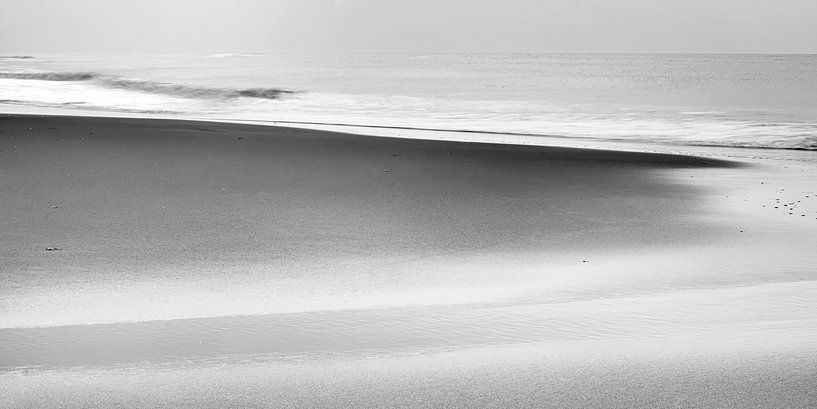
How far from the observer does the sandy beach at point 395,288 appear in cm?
343

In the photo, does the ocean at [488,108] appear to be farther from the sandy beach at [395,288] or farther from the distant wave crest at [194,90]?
the sandy beach at [395,288]

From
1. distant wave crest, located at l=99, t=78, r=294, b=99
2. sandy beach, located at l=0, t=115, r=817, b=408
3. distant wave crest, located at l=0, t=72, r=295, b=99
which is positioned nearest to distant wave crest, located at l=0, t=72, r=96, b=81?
distant wave crest, located at l=0, t=72, r=295, b=99

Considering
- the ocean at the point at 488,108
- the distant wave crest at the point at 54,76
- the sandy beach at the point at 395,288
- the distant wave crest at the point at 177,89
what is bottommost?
the distant wave crest at the point at 54,76

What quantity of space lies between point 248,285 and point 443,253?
4.79 feet

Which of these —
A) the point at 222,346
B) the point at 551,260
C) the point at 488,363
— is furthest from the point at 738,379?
the point at 551,260

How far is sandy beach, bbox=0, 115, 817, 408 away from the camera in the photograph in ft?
11.3

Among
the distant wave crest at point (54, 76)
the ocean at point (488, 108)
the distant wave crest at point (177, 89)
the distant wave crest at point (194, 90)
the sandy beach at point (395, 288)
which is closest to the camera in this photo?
the sandy beach at point (395, 288)

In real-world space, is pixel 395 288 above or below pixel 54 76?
above

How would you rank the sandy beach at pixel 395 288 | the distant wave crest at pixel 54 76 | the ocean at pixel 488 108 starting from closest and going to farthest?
the sandy beach at pixel 395 288, the ocean at pixel 488 108, the distant wave crest at pixel 54 76

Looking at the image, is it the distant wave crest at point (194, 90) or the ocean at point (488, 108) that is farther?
the distant wave crest at point (194, 90)

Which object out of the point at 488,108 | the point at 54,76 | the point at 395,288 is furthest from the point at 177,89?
the point at 395,288

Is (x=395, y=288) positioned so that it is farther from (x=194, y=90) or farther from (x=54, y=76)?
(x=54, y=76)

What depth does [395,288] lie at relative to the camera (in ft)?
16.7

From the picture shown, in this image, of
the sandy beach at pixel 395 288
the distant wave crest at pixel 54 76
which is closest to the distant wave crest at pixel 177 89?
the distant wave crest at pixel 54 76
